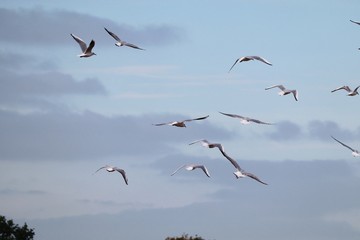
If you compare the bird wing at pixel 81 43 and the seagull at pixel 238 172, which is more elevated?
the bird wing at pixel 81 43

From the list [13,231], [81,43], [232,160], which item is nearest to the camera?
[232,160]

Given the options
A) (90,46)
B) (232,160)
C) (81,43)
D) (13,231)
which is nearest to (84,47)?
(81,43)

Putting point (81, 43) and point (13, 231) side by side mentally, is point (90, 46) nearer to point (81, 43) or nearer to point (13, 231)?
point (81, 43)

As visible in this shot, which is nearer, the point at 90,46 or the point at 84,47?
the point at 90,46

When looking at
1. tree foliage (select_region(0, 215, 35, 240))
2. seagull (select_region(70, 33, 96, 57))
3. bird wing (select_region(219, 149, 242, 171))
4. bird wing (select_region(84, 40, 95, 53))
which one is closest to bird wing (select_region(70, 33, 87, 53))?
seagull (select_region(70, 33, 96, 57))

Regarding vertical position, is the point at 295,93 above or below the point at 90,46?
below

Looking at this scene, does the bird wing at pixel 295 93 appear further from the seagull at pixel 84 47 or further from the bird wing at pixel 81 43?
the bird wing at pixel 81 43

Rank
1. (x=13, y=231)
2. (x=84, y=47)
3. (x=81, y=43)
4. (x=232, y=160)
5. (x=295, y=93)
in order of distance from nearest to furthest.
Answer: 1. (x=232, y=160)
2. (x=84, y=47)
3. (x=81, y=43)
4. (x=295, y=93)
5. (x=13, y=231)

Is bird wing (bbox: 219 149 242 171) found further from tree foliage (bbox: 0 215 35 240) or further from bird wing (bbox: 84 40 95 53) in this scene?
tree foliage (bbox: 0 215 35 240)

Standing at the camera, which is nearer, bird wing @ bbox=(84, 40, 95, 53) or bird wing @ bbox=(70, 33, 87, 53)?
bird wing @ bbox=(84, 40, 95, 53)

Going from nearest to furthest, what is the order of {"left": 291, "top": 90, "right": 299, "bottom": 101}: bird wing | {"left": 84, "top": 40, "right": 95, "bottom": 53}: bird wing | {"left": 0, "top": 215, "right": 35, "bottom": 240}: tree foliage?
{"left": 84, "top": 40, "right": 95, "bottom": 53}: bird wing → {"left": 291, "top": 90, "right": 299, "bottom": 101}: bird wing → {"left": 0, "top": 215, "right": 35, "bottom": 240}: tree foliage

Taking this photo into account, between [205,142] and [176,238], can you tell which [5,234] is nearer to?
[176,238]

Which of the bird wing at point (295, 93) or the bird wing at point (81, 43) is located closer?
the bird wing at point (81, 43)

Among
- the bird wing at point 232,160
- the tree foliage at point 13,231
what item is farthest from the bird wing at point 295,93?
the tree foliage at point 13,231
